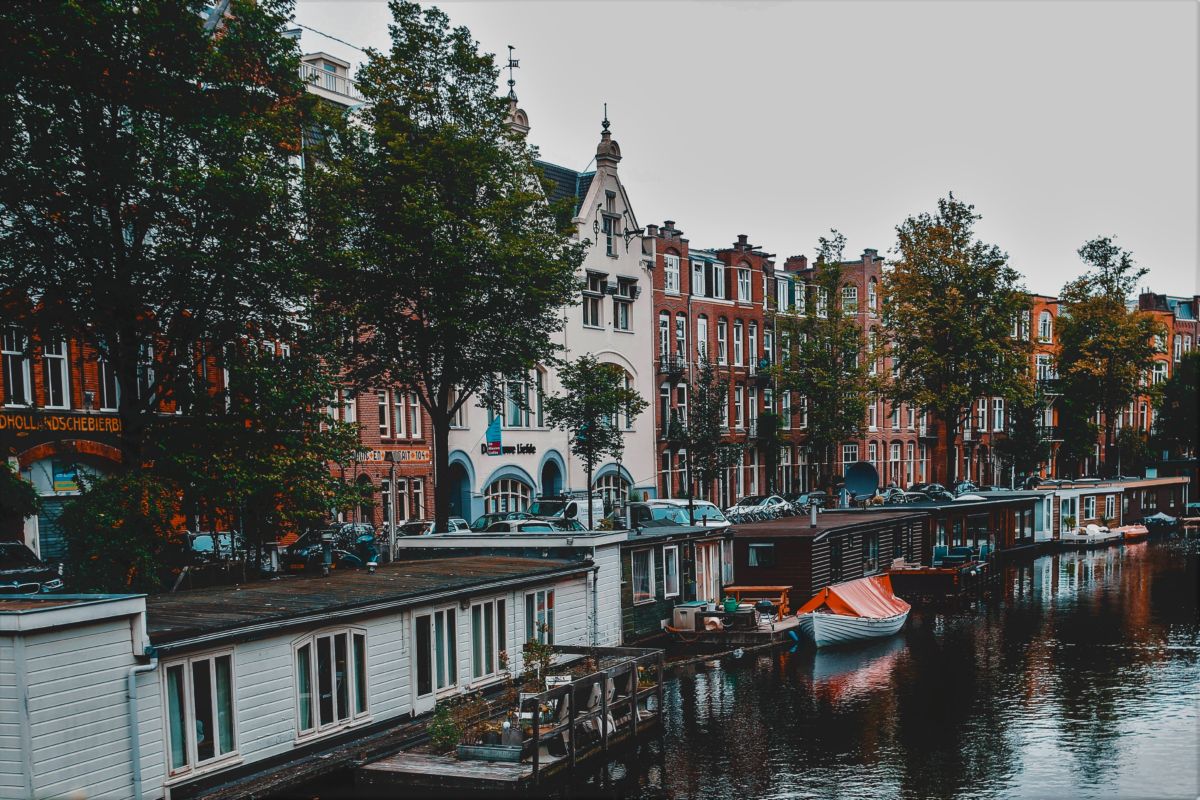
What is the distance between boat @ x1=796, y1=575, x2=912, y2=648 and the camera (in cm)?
3509

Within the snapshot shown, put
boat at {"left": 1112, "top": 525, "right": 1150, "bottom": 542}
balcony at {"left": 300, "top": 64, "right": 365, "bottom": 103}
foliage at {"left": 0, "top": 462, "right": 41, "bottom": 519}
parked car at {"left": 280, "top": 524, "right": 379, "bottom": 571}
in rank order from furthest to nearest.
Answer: boat at {"left": 1112, "top": 525, "right": 1150, "bottom": 542}
balcony at {"left": 300, "top": 64, "right": 365, "bottom": 103}
parked car at {"left": 280, "top": 524, "right": 379, "bottom": 571}
foliage at {"left": 0, "top": 462, "right": 41, "bottom": 519}

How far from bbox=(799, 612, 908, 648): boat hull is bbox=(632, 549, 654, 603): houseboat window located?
5.36 metres

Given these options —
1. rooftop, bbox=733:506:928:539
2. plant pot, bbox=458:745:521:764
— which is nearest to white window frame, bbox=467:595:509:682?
plant pot, bbox=458:745:521:764

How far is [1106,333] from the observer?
80438mm

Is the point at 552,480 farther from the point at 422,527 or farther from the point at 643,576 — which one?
the point at 643,576

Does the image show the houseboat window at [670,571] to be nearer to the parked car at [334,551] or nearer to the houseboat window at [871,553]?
the parked car at [334,551]

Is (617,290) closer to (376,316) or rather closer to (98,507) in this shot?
(376,316)

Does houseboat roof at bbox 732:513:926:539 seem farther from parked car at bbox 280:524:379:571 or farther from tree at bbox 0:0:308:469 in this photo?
tree at bbox 0:0:308:469

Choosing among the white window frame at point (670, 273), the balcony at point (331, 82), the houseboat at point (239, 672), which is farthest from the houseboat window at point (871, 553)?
the balcony at point (331, 82)

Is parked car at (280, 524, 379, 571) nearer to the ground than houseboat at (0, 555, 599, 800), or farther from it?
nearer to the ground

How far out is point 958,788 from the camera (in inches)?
853

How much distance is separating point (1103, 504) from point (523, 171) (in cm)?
5396

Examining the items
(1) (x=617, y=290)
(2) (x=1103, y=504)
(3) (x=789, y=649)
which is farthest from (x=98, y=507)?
(2) (x=1103, y=504)

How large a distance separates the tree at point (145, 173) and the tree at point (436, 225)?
7011mm
